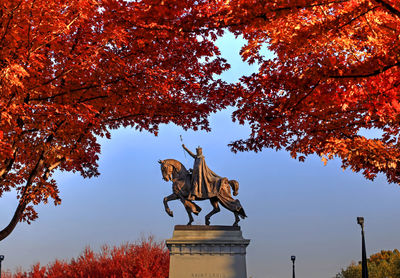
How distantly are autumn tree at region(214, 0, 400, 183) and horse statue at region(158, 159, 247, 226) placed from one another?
1671 millimetres

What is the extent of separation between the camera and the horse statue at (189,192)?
1390cm

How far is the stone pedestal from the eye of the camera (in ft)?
42.4

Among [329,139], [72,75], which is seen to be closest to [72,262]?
[72,75]

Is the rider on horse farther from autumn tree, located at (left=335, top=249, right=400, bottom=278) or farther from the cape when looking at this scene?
autumn tree, located at (left=335, top=249, right=400, bottom=278)

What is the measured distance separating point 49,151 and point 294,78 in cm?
730

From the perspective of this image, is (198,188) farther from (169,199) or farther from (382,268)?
(382,268)

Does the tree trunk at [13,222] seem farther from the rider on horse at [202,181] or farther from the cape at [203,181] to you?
the cape at [203,181]

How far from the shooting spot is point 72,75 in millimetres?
10641

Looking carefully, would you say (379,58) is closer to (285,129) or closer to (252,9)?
(252,9)

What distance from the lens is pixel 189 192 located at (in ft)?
45.8

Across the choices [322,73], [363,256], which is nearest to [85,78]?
[322,73]

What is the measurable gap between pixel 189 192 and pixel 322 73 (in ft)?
25.2

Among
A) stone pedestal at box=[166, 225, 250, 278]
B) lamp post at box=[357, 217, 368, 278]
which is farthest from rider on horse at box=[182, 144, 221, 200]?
lamp post at box=[357, 217, 368, 278]

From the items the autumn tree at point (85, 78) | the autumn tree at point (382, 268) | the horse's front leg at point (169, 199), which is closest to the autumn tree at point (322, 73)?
the autumn tree at point (85, 78)
